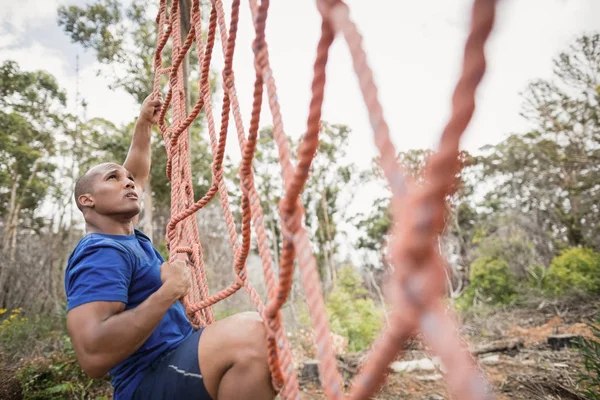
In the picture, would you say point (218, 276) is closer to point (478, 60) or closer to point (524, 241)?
point (524, 241)

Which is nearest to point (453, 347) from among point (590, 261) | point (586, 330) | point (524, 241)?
point (586, 330)

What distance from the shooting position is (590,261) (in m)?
7.27

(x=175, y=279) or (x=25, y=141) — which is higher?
(x=25, y=141)

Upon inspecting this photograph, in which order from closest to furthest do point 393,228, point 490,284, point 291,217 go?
point 393,228 → point 291,217 → point 490,284

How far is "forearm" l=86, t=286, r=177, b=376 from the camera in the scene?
2.36ft

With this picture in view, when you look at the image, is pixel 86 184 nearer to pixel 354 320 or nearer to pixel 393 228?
pixel 393 228

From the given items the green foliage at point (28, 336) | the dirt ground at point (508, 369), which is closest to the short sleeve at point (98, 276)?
the dirt ground at point (508, 369)

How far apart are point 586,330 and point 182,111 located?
218 inches

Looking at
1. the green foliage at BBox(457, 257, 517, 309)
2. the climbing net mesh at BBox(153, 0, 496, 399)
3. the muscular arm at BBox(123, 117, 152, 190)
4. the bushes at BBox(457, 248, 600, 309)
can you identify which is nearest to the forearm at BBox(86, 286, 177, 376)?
the climbing net mesh at BBox(153, 0, 496, 399)

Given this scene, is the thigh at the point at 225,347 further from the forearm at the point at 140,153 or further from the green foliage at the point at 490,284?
the green foliage at the point at 490,284

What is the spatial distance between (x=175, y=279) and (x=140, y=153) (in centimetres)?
92

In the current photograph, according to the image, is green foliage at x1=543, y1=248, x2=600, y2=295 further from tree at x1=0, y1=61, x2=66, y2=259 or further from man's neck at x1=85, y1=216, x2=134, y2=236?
A: tree at x1=0, y1=61, x2=66, y2=259

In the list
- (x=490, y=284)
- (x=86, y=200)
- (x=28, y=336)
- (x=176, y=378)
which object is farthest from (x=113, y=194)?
(x=490, y=284)

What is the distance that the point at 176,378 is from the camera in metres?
0.84
